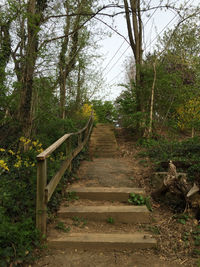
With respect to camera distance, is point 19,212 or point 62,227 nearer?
point 19,212

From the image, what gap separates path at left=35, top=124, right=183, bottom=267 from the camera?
8.15ft

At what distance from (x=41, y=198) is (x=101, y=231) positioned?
3.42 ft

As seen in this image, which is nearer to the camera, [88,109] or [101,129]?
[101,129]

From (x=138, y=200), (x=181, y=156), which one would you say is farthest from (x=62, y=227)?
(x=181, y=156)

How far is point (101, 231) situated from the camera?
301 centimetres

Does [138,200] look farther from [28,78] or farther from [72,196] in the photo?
[28,78]

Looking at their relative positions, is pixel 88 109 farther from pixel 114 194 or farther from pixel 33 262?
pixel 33 262

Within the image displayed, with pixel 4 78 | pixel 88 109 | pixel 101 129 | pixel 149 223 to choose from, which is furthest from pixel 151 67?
pixel 149 223

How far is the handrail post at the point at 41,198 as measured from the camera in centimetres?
256

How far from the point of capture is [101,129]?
1116 cm

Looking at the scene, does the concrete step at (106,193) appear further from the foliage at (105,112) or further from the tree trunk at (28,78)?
the foliage at (105,112)

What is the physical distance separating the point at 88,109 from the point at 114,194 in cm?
1001

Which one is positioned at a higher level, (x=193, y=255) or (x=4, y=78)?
(x=4, y=78)

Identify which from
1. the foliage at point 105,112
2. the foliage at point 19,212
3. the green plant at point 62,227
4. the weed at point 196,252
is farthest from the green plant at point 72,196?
the foliage at point 105,112
